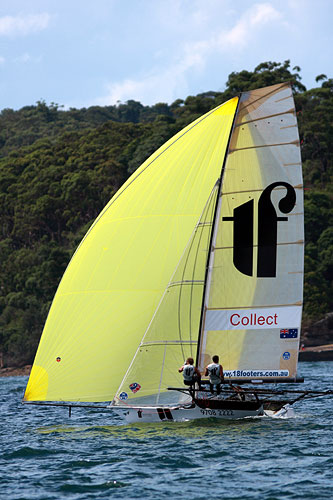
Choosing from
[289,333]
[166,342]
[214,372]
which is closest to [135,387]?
[166,342]

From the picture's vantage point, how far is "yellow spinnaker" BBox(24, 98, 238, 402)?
1644 cm

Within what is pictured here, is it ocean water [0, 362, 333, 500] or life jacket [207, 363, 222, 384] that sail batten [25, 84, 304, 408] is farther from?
ocean water [0, 362, 333, 500]

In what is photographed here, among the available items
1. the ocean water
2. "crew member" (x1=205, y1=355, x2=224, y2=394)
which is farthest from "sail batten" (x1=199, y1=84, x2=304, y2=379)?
the ocean water

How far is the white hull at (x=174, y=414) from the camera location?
16.4 metres

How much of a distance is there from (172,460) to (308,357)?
5152cm

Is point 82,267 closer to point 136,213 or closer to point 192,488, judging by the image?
point 136,213

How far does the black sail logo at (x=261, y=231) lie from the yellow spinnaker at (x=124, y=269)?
0.97 m

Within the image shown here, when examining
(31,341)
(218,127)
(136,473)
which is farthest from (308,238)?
(136,473)

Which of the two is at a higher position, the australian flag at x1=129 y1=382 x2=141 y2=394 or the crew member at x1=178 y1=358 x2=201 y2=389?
the crew member at x1=178 y1=358 x2=201 y2=389

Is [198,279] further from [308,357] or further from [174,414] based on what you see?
[308,357]

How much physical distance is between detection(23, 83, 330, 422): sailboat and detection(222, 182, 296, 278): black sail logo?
0.02 m

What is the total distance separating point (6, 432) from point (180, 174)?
7436mm

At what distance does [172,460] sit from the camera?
13492 mm

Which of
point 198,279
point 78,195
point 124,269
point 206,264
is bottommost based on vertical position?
point 198,279
